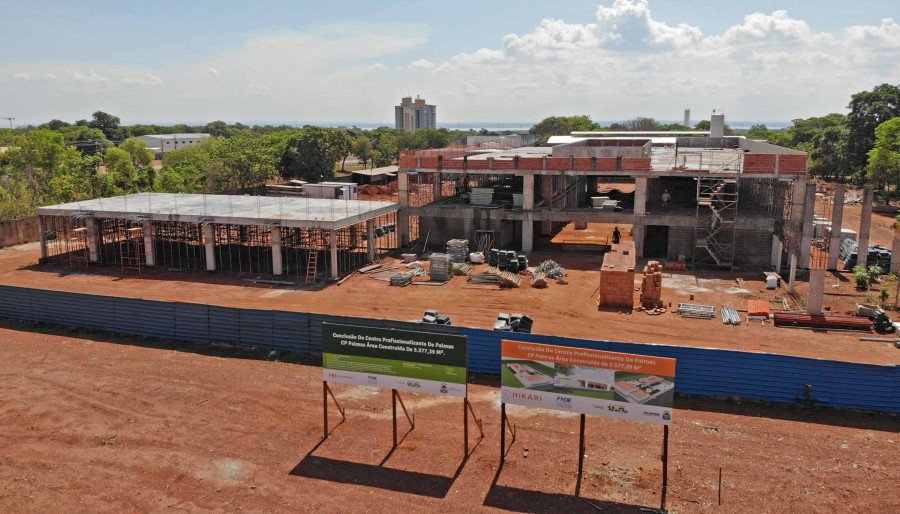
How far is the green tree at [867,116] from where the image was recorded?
80062 mm

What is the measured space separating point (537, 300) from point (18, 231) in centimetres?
4170

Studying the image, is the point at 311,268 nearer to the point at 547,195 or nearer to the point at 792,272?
the point at 547,195

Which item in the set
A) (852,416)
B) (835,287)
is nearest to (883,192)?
(835,287)

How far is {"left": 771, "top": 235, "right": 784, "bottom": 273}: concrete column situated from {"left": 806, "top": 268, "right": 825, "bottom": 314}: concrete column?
10.8 meters

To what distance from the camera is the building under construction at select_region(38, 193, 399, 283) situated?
38.6m

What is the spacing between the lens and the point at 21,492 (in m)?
16.3

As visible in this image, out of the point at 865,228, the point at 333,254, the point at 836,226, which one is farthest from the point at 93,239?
the point at 865,228

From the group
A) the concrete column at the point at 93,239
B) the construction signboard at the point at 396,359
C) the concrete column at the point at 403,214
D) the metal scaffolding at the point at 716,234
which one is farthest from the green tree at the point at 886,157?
the concrete column at the point at 93,239

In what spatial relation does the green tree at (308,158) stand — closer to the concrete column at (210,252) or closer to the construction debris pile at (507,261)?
the concrete column at (210,252)

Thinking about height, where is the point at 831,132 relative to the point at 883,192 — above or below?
above

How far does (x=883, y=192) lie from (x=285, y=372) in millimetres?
76658

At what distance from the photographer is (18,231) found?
168ft

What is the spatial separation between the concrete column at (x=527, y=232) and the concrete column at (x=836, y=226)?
1778 cm

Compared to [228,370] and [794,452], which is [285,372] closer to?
[228,370]
